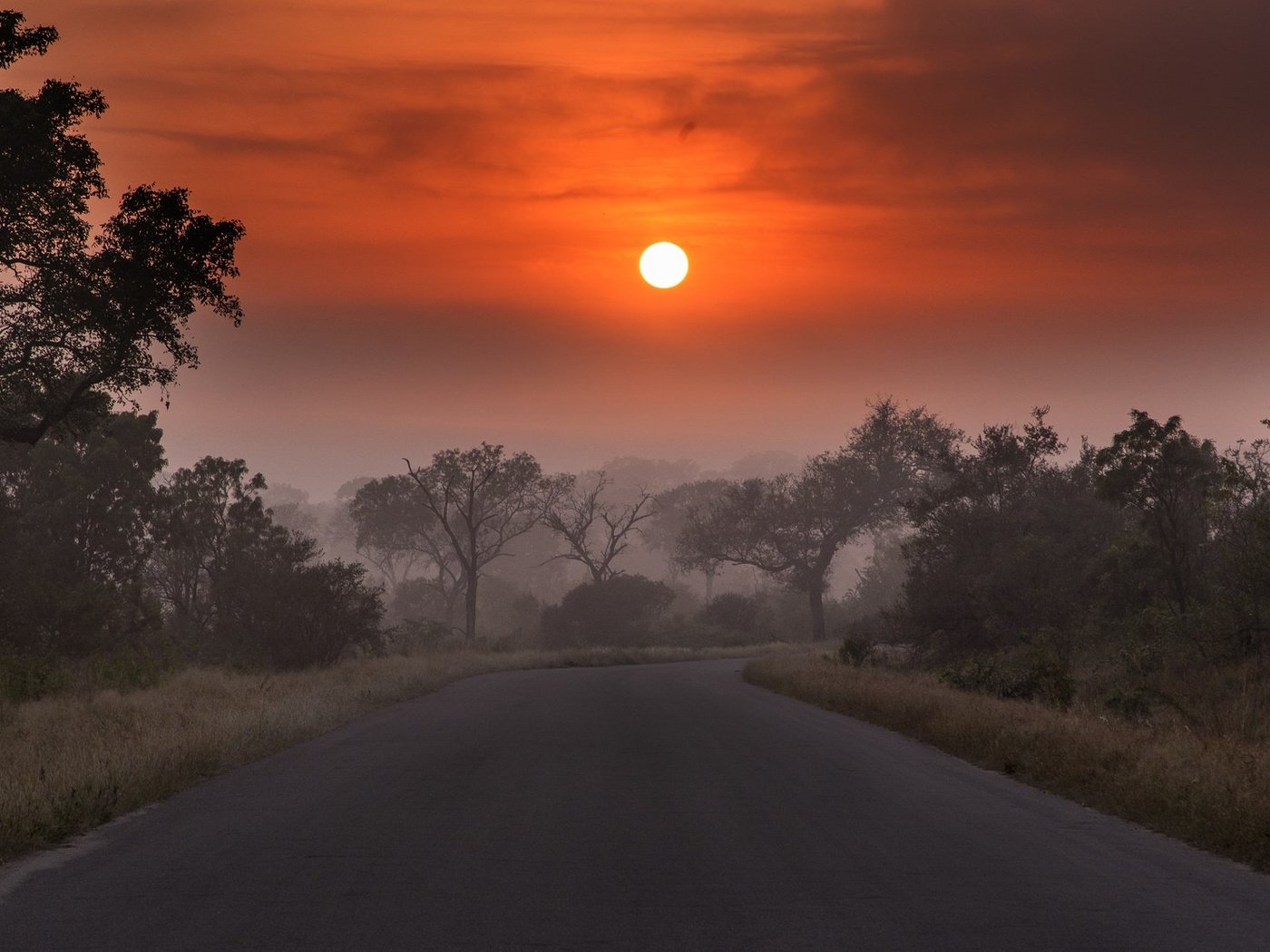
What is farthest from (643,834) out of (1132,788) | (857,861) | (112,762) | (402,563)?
(402,563)

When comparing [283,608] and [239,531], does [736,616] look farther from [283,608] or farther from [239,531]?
[283,608]

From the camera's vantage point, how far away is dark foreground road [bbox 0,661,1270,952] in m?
6.53

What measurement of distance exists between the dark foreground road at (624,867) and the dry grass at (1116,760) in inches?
18.0

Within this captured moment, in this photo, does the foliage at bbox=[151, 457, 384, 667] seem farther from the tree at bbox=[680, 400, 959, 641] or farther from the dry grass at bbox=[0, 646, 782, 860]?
the tree at bbox=[680, 400, 959, 641]

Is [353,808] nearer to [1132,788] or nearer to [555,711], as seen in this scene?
[1132,788]

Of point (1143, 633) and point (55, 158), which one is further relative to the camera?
point (1143, 633)

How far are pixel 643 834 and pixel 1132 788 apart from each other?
5.05 metres

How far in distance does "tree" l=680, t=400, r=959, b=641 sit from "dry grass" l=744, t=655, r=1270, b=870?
53131 millimetres

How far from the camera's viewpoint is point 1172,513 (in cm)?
3077

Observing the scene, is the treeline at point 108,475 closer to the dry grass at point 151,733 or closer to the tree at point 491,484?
the dry grass at point 151,733

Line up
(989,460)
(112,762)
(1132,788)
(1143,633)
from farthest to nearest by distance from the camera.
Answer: (989,460), (1143,633), (112,762), (1132,788)

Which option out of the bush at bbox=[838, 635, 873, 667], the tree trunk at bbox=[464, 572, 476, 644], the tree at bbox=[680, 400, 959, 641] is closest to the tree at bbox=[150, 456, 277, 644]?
the tree trunk at bbox=[464, 572, 476, 644]

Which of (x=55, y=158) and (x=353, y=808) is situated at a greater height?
(x=55, y=158)

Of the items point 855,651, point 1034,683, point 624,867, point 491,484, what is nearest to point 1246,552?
point 1034,683
